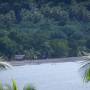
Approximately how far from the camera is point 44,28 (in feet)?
157

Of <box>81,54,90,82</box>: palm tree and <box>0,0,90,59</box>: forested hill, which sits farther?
<box>0,0,90,59</box>: forested hill

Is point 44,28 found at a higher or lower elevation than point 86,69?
lower

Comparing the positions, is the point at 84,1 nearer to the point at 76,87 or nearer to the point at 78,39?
the point at 78,39

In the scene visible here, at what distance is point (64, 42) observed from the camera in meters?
42.5

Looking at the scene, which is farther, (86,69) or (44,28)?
(44,28)

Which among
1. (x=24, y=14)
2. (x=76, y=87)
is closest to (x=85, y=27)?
(x=24, y=14)

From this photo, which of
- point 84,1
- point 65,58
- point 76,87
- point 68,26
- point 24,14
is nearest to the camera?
point 76,87

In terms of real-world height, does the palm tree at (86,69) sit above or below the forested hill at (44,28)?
→ above

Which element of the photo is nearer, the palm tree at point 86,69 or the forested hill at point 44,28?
the palm tree at point 86,69

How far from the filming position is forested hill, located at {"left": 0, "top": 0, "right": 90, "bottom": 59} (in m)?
42.0

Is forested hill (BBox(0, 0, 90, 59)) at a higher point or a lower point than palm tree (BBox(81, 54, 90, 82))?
lower

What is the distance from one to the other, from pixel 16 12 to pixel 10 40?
7.90 metres

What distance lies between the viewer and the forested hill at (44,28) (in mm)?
41969

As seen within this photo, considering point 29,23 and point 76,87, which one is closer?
point 76,87
